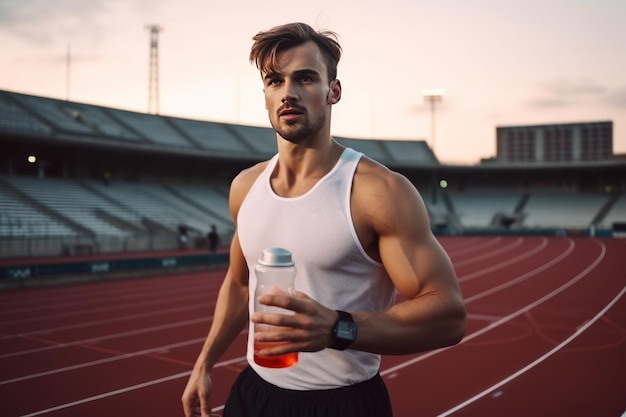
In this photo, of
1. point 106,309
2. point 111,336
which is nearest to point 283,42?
point 111,336

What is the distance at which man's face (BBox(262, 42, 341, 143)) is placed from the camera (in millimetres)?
1926

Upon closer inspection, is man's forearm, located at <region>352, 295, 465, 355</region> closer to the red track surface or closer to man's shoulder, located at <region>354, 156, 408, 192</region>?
man's shoulder, located at <region>354, 156, 408, 192</region>

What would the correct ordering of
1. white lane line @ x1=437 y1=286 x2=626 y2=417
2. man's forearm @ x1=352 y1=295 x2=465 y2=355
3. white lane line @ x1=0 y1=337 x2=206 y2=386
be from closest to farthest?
man's forearm @ x1=352 y1=295 x2=465 y2=355
white lane line @ x1=437 y1=286 x2=626 y2=417
white lane line @ x1=0 y1=337 x2=206 y2=386

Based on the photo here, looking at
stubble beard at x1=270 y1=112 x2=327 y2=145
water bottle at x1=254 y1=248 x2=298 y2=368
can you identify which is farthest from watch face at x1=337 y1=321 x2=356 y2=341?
stubble beard at x1=270 y1=112 x2=327 y2=145

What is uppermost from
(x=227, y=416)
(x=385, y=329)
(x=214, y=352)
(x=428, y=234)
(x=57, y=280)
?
(x=428, y=234)

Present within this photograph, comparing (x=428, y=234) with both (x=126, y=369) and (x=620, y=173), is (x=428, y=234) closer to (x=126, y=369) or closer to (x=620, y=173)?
(x=126, y=369)

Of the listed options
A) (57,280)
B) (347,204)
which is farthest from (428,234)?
(57,280)

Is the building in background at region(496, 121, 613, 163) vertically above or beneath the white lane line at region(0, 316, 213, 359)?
above

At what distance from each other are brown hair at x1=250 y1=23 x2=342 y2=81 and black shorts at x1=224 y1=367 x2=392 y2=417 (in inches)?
46.5

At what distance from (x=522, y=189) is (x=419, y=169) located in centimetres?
1055

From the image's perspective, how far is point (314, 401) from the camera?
2.07 meters

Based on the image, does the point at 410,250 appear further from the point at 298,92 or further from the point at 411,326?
the point at 298,92

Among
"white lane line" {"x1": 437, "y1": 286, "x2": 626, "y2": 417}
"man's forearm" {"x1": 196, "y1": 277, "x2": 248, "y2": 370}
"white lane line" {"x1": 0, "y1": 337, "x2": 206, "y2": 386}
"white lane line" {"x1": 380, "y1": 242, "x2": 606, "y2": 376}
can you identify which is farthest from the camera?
"white lane line" {"x1": 380, "y1": 242, "x2": 606, "y2": 376}

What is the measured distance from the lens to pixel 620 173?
164 feet
